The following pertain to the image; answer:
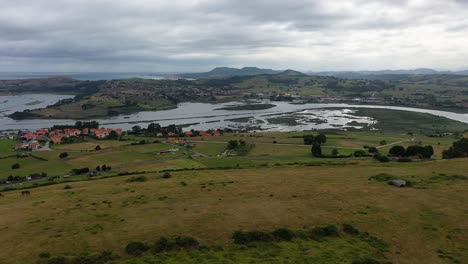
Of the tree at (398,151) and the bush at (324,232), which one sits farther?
the tree at (398,151)

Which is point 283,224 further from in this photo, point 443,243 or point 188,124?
point 188,124

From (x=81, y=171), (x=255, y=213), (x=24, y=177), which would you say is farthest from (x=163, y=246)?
(x=24, y=177)

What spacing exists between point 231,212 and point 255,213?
225 cm

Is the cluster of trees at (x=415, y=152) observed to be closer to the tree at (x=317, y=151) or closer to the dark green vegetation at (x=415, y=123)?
the tree at (x=317, y=151)

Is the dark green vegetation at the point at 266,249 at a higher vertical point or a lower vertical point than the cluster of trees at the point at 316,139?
higher

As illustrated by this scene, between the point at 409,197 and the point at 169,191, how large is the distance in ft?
88.3

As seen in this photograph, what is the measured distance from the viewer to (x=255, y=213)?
33.9 metres

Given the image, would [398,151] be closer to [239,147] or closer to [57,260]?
[239,147]

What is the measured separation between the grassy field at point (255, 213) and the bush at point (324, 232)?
0.87 m

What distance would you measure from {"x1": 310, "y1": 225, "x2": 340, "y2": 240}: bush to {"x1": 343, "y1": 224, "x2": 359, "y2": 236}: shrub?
2.94ft

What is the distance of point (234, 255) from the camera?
25.2 metres

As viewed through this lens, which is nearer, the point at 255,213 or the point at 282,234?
the point at 282,234

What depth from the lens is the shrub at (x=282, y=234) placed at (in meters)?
28.2

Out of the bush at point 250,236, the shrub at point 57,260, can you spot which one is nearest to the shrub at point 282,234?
the bush at point 250,236
